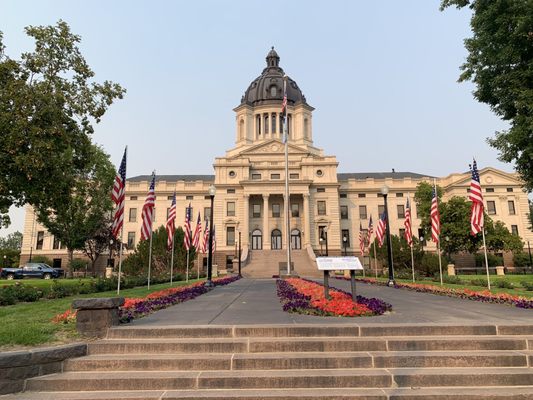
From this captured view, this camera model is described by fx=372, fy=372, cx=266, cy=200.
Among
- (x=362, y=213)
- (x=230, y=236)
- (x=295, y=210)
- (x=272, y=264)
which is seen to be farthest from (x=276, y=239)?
(x=362, y=213)

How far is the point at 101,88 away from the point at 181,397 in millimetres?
18586

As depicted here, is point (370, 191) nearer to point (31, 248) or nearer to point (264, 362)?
point (31, 248)

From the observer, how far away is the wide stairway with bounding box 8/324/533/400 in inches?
190

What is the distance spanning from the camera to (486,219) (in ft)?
171

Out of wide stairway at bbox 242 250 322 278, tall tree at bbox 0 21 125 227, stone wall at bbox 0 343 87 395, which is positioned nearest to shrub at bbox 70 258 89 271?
wide stairway at bbox 242 250 322 278

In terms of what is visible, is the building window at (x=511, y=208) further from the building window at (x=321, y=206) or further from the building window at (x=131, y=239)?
the building window at (x=131, y=239)

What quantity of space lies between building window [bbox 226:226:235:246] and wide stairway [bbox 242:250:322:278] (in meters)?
9.92

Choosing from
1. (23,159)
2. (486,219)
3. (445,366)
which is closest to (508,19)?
(445,366)

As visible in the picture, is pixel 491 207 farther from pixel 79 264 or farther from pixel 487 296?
pixel 79 264

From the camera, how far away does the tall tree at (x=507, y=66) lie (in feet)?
47.5

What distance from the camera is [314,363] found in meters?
5.42

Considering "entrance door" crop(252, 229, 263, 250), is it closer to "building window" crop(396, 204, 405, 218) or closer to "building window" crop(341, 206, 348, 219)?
"building window" crop(341, 206, 348, 219)

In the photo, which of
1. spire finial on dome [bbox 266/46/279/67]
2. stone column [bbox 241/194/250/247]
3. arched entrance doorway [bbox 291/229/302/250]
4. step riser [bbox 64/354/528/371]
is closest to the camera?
step riser [bbox 64/354/528/371]

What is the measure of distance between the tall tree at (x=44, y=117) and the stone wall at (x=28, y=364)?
466 inches
